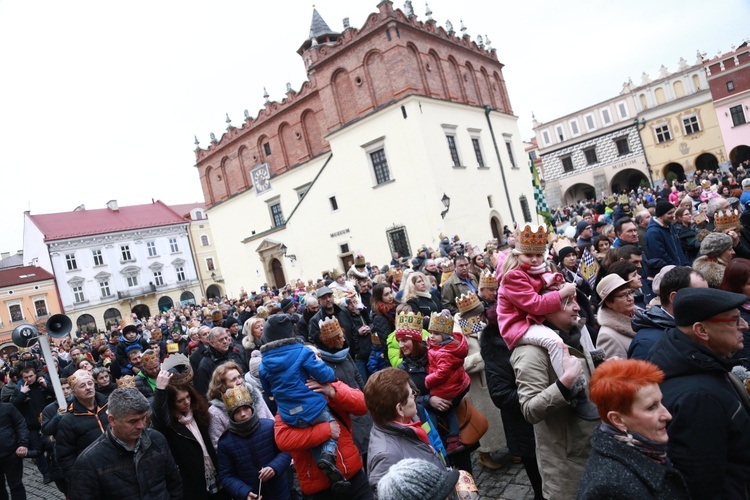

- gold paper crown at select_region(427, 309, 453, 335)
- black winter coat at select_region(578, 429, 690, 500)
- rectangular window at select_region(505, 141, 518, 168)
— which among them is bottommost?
black winter coat at select_region(578, 429, 690, 500)

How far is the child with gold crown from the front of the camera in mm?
2828

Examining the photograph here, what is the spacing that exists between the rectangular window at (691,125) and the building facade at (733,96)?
175cm

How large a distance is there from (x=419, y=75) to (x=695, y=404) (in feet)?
80.6

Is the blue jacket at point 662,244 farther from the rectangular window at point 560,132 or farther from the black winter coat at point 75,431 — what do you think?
the rectangular window at point 560,132

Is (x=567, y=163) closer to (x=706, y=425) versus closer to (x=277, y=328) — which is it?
(x=277, y=328)

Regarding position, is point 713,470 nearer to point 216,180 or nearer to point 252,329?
point 252,329

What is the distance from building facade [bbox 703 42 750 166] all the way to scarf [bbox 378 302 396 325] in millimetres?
47016

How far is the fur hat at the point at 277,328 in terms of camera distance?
11.5ft

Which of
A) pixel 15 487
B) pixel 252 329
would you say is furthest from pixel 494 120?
pixel 15 487

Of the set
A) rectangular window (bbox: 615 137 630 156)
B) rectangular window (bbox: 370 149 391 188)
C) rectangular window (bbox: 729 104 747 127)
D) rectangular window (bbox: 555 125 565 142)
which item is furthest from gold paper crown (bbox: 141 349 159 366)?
rectangular window (bbox: 555 125 565 142)

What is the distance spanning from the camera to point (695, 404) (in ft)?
6.70

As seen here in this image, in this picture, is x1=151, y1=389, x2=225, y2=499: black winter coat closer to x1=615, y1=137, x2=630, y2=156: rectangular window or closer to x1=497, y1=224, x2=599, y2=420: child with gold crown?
x1=497, y1=224, x2=599, y2=420: child with gold crown

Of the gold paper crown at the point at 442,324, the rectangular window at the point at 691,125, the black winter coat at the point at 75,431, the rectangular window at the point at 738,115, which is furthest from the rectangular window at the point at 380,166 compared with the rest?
the rectangular window at the point at 738,115

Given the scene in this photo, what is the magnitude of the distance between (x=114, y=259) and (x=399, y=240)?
36.6 metres
